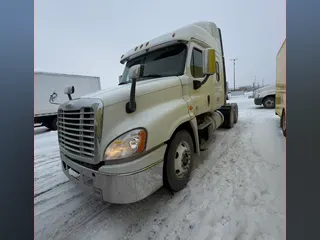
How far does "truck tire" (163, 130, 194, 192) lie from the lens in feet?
6.56

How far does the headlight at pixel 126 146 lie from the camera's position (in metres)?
1.52

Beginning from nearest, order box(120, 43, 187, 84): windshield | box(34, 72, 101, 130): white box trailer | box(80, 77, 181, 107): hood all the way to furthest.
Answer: box(80, 77, 181, 107): hood → box(120, 43, 187, 84): windshield → box(34, 72, 101, 130): white box trailer

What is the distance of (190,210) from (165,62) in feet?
7.34

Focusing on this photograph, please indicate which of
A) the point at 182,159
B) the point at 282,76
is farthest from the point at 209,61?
the point at 182,159

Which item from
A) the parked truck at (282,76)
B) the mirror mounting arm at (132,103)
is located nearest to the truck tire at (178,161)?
the mirror mounting arm at (132,103)

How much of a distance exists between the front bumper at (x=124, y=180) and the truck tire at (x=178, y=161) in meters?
0.22

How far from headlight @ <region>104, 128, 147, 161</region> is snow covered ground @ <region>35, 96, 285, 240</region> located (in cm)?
84

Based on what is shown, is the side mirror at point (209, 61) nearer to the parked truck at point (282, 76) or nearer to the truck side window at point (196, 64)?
the truck side window at point (196, 64)

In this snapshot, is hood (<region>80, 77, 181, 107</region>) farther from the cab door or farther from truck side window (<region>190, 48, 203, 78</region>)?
truck side window (<region>190, 48, 203, 78</region>)

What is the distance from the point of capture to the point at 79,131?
1710mm

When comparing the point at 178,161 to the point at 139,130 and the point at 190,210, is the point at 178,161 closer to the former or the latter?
the point at 190,210

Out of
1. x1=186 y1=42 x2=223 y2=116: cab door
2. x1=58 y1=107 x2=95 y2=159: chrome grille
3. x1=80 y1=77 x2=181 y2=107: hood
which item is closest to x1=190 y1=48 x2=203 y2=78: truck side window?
x1=186 y1=42 x2=223 y2=116: cab door
